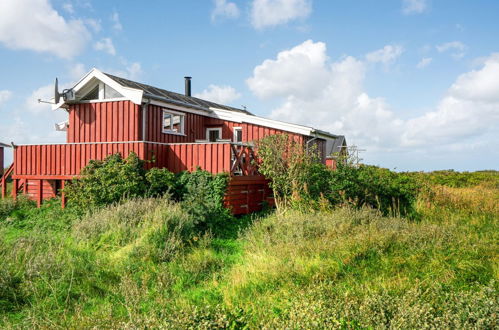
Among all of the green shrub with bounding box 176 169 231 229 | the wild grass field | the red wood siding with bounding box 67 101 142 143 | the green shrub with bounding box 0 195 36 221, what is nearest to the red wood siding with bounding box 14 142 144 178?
the green shrub with bounding box 0 195 36 221

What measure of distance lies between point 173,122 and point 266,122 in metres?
4.11

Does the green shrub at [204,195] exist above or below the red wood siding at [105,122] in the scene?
below

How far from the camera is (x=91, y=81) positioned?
17.3m

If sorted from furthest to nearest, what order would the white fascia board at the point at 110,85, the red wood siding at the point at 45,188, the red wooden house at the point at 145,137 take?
the red wood siding at the point at 45,188 → the white fascia board at the point at 110,85 → the red wooden house at the point at 145,137

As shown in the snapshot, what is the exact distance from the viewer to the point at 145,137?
1631 cm

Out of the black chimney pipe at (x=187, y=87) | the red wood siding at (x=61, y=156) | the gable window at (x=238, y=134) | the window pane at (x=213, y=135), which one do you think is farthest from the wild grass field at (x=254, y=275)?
the black chimney pipe at (x=187, y=87)

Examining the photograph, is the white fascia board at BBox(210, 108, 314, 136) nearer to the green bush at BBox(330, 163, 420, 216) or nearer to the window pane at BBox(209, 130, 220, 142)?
the window pane at BBox(209, 130, 220, 142)

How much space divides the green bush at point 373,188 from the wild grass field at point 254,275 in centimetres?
265

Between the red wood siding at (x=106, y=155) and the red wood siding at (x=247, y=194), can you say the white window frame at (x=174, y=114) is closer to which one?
the red wood siding at (x=106, y=155)

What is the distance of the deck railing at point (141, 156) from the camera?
45.1ft

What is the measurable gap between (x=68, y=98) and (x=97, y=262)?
11908 millimetres

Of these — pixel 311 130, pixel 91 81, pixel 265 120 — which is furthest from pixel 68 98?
pixel 311 130

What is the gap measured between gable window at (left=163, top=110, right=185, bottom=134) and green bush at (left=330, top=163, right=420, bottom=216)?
24.4 ft

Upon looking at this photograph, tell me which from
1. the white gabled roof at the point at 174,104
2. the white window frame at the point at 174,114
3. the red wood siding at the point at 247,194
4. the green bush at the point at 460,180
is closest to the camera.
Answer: the red wood siding at the point at 247,194
